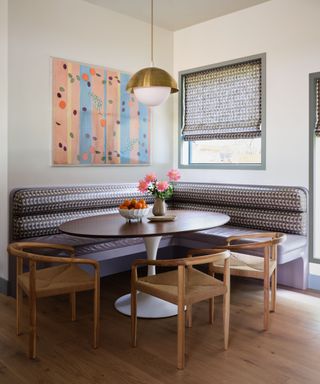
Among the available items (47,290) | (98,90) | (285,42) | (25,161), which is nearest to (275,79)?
(285,42)

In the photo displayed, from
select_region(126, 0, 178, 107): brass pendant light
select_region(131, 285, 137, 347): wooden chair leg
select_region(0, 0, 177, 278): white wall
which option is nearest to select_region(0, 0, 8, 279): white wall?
select_region(0, 0, 177, 278): white wall

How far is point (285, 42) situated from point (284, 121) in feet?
2.48

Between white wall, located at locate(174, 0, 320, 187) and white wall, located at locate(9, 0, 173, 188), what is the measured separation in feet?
3.52

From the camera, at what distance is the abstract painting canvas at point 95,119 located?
4.10m

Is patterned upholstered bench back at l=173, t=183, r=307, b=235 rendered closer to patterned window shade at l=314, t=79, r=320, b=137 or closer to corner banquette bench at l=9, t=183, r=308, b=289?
corner banquette bench at l=9, t=183, r=308, b=289

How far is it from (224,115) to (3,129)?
7.69 ft

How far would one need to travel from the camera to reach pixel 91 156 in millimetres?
4379

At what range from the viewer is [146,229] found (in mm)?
2906

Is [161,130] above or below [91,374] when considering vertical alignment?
above

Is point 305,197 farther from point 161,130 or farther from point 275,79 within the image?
point 161,130

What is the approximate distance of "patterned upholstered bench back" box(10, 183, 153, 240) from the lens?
3.64 metres

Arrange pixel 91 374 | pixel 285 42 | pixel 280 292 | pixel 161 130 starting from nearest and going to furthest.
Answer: pixel 91 374
pixel 280 292
pixel 285 42
pixel 161 130

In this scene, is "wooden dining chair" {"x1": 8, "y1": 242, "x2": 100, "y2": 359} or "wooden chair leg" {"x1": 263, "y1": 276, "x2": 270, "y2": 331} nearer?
"wooden dining chair" {"x1": 8, "y1": 242, "x2": 100, "y2": 359}

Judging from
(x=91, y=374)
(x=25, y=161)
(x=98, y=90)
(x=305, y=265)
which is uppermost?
(x=98, y=90)
